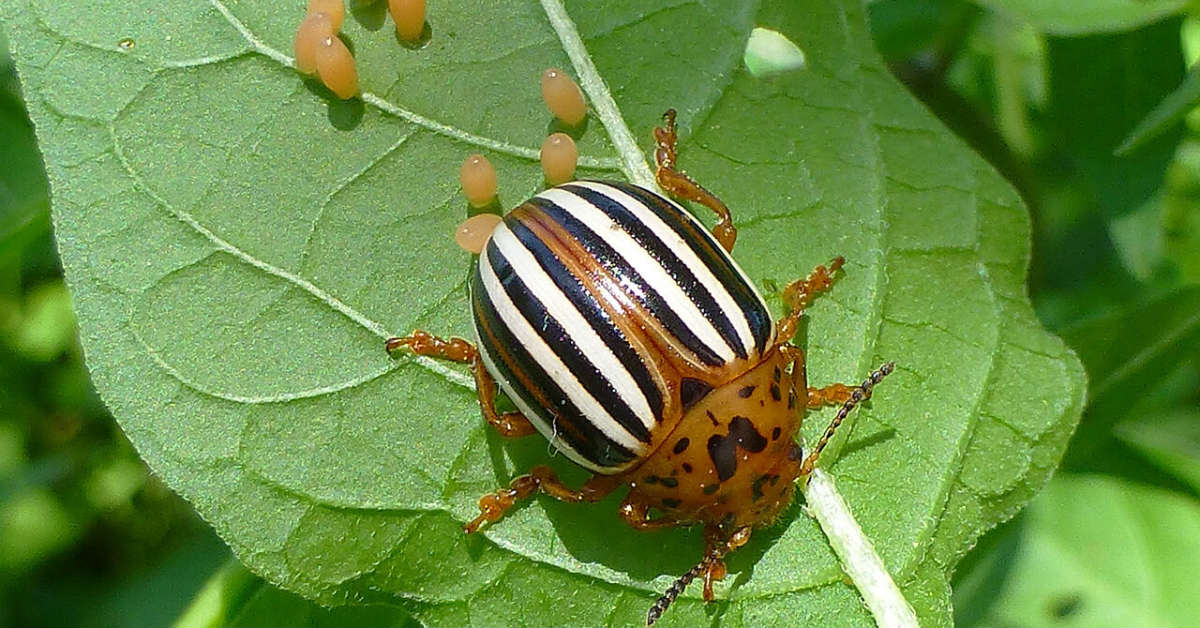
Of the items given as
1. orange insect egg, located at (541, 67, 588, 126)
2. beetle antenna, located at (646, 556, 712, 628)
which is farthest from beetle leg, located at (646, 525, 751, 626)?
orange insect egg, located at (541, 67, 588, 126)

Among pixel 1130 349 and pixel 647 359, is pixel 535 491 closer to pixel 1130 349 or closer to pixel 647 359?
pixel 647 359

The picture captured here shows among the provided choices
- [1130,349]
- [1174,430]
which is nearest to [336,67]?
[1130,349]

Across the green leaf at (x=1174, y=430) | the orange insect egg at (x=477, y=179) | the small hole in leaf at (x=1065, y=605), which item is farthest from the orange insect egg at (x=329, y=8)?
the green leaf at (x=1174, y=430)

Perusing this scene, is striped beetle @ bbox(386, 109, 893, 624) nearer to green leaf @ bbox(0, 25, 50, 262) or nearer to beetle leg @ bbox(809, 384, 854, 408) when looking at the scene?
beetle leg @ bbox(809, 384, 854, 408)

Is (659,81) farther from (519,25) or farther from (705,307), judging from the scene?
(705,307)

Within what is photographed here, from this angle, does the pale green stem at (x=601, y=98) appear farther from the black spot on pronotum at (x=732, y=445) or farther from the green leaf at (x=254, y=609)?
the green leaf at (x=254, y=609)
